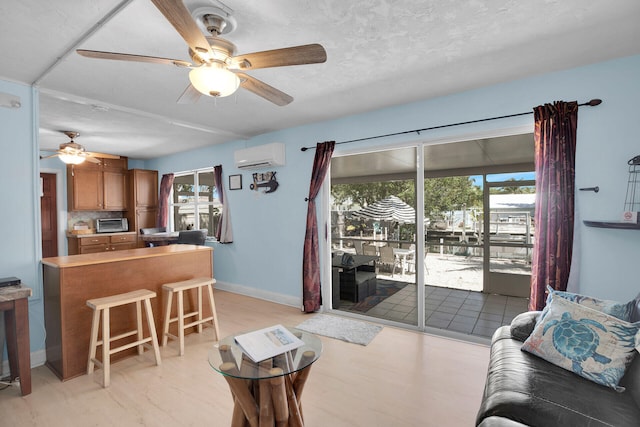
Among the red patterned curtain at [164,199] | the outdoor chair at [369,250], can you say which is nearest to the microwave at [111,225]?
the red patterned curtain at [164,199]

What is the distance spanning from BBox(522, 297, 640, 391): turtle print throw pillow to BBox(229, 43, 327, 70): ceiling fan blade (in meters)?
2.02

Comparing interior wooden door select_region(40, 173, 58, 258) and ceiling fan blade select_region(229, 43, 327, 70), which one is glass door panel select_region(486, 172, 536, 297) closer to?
ceiling fan blade select_region(229, 43, 327, 70)

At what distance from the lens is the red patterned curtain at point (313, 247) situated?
13.2ft

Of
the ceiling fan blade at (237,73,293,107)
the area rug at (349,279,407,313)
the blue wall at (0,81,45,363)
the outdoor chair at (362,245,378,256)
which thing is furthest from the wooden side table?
the outdoor chair at (362,245,378,256)

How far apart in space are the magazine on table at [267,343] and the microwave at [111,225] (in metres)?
5.60

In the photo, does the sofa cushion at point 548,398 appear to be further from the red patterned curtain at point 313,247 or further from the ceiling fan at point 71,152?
the ceiling fan at point 71,152

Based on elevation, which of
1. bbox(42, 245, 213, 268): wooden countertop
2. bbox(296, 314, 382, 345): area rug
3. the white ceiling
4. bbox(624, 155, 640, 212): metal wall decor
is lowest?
bbox(296, 314, 382, 345): area rug

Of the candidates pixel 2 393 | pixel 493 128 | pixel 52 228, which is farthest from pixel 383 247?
pixel 52 228

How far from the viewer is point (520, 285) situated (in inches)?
186

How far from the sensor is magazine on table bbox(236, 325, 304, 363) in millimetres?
1730

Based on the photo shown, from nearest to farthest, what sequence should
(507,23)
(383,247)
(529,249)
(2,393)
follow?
(507,23), (2,393), (383,247), (529,249)

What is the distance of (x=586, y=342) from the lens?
1.70 m

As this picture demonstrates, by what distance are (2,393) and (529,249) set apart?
6080 millimetres

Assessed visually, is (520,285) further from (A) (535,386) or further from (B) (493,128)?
(A) (535,386)
